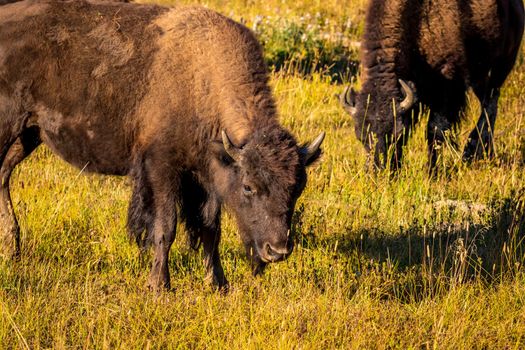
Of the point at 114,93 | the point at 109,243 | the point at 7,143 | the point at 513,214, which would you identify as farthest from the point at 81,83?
the point at 513,214

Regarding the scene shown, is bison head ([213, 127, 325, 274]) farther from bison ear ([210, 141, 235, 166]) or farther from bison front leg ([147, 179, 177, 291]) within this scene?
bison front leg ([147, 179, 177, 291])

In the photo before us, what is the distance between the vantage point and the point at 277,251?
4887mm

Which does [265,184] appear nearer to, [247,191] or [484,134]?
[247,191]

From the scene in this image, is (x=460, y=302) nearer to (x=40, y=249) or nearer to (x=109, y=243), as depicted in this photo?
(x=109, y=243)

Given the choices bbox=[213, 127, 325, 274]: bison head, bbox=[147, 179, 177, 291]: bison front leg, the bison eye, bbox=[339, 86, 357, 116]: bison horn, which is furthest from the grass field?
the bison eye

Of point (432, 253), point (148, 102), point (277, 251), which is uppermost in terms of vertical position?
point (148, 102)

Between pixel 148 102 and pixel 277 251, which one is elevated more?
pixel 148 102

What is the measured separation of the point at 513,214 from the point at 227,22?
280 cm

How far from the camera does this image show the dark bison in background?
29.6 ft

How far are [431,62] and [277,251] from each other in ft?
17.0

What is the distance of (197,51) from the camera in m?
5.73

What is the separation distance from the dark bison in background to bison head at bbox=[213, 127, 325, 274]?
3741 mm

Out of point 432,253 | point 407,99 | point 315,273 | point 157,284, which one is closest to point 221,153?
point 157,284

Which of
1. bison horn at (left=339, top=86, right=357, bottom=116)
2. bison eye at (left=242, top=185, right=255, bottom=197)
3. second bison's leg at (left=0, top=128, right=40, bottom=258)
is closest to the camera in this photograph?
bison eye at (left=242, top=185, right=255, bottom=197)
